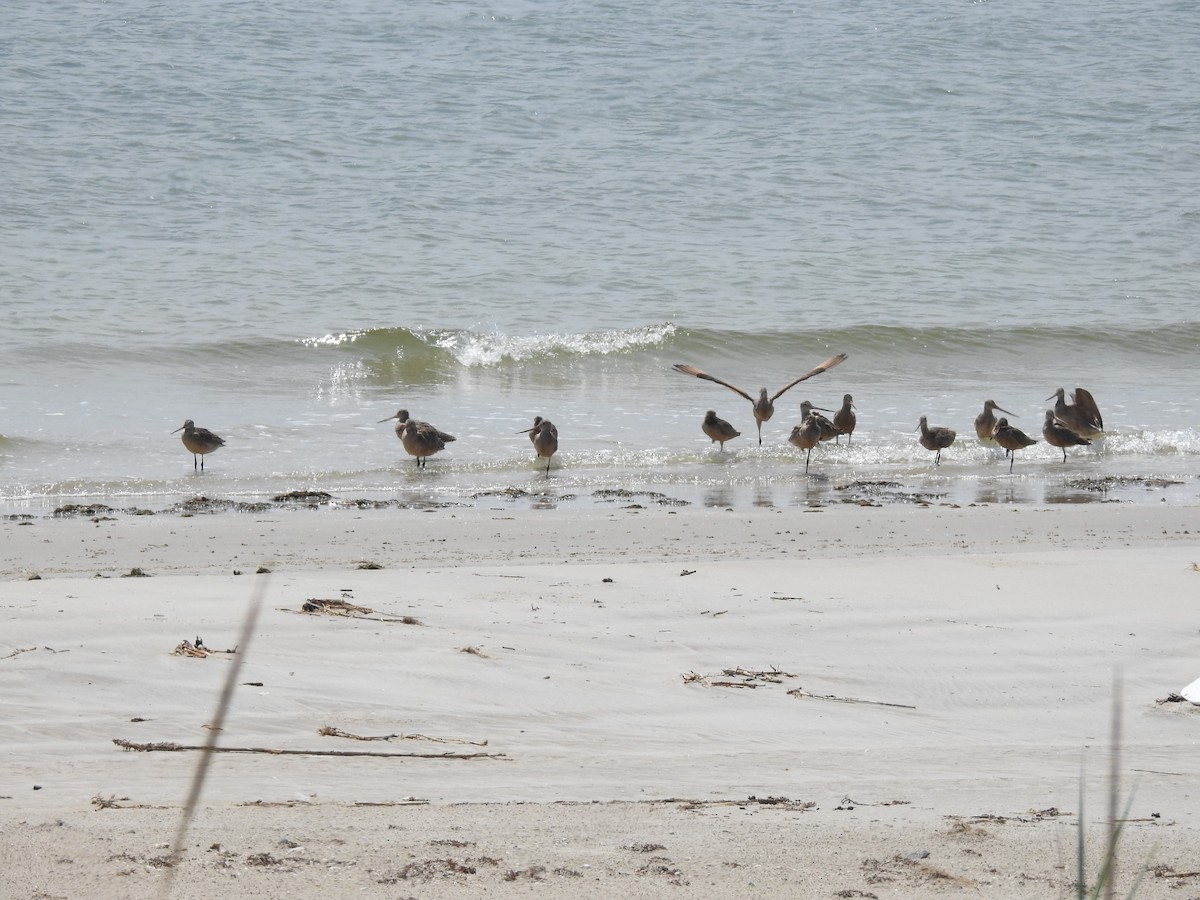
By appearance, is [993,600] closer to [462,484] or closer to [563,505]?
[563,505]

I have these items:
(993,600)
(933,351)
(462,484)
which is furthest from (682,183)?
(993,600)

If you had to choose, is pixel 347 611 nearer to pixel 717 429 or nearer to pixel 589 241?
pixel 717 429

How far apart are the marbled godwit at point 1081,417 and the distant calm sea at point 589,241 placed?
1.12 ft

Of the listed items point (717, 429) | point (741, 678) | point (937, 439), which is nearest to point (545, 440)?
point (717, 429)

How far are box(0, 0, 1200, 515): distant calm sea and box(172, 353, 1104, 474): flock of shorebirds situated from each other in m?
A: 0.19

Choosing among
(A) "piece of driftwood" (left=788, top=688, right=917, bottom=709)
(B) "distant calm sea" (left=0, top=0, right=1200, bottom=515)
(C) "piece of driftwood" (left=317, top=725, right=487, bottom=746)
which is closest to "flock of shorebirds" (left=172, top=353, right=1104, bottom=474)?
(B) "distant calm sea" (left=0, top=0, right=1200, bottom=515)

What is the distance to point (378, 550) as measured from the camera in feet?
26.4

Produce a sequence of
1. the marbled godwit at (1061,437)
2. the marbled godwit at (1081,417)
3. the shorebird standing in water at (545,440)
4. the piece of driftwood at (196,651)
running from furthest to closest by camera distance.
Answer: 1. the marbled godwit at (1081,417)
2. the marbled godwit at (1061,437)
3. the shorebird standing in water at (545,440)
4. the piece of driftwood at (196,651)

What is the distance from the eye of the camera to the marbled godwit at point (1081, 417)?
1268 centimetres

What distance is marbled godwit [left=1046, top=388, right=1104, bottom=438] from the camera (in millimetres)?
12680

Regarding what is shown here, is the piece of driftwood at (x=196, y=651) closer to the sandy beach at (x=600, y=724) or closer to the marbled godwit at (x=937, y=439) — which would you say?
the sandy beach at (x=600, y=724)

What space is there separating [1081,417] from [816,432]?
2616 mm

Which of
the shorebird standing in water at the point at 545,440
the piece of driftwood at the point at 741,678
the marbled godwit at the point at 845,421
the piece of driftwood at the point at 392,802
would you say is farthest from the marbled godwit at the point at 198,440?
the piece of driftwood at the point at 392,802

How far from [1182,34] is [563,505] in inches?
1019
